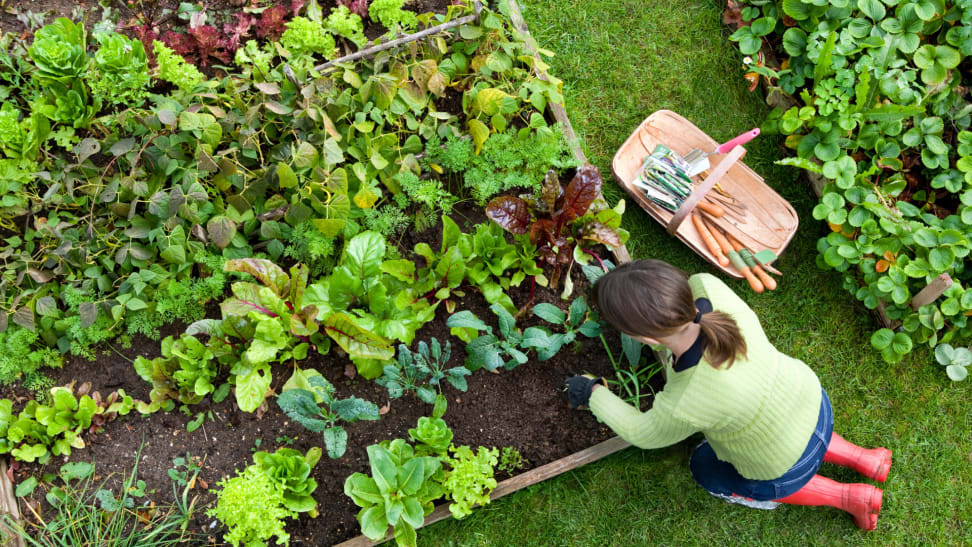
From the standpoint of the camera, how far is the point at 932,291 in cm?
308

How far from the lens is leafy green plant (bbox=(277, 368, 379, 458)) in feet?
8.47

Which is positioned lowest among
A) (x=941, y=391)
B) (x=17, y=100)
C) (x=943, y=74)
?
(x=941, y=391)

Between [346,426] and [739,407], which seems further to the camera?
[346,426]

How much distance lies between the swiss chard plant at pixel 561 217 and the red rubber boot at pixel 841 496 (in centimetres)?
138

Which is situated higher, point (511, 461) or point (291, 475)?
point (291, 475)

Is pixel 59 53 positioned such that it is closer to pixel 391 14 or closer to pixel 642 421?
pixel 391 14

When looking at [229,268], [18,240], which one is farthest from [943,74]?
[18,240]

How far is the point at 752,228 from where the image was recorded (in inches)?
132

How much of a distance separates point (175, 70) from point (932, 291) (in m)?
3.54

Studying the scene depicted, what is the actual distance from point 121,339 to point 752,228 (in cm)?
301

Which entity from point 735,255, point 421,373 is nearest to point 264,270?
point 421,373

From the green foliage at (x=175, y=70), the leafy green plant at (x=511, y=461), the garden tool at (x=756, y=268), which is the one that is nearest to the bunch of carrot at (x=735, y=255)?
the garden tool at (x=756, y=268)

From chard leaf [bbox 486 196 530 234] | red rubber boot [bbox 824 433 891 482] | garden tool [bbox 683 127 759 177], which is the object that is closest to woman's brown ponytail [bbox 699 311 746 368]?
chard leaf [bbox 486 196 530 234]

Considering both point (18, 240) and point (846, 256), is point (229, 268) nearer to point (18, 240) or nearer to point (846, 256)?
point (18, 240)
